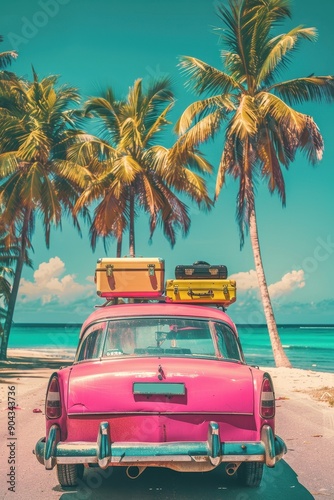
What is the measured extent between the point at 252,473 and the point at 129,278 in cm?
333

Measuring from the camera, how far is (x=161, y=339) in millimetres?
6812

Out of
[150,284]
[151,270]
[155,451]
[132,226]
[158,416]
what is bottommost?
[155,451]

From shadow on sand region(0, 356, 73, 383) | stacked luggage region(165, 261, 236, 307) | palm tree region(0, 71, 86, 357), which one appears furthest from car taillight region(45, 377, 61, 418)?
palm tree region(0, 71, 86, 357)

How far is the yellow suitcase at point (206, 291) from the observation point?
28.1 feet

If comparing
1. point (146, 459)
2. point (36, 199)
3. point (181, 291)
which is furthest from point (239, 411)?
point (36, 199)

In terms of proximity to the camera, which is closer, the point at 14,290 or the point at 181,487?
the point at 181,487

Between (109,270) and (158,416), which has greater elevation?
(109,270)

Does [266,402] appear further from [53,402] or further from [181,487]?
[53,402]

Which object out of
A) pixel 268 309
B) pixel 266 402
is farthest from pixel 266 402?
pixel 268 309

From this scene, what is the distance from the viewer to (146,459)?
17.5 feet

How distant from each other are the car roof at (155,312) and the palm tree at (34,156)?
21.1 metres

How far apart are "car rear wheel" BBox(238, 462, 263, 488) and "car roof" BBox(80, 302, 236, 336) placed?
1359 mm

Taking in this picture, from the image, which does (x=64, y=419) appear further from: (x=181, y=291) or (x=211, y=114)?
(x=211, y=114)

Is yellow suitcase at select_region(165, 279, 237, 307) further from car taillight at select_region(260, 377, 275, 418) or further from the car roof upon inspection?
car taillight at select_region(260, 377, 275, 418)
